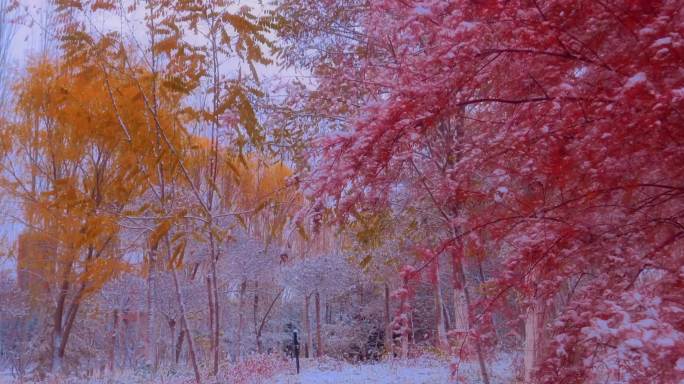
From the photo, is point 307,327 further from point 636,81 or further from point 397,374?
point 636,81

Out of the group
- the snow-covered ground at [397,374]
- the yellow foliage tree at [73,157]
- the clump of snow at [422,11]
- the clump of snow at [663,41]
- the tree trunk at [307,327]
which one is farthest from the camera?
the tree trunk at [307,327]

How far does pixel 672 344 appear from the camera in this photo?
1.91 metres

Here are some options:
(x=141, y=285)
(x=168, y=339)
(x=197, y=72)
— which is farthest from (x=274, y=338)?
(x=197, y=72)

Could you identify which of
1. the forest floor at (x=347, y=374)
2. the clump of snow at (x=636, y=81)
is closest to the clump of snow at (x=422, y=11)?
the clump of snow at (x=636, y=81)

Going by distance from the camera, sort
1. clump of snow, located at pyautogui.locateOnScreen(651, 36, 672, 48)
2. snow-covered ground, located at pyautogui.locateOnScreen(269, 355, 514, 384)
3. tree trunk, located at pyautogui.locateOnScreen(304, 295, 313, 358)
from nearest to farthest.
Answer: clump of snow, located at pyautogui.locateOnScreen(651, 36, 672, 48)
snow-covered ground, located at pyautogui.locateOnScreen(269, 355, 514, 384)
tree trunk, located at pyautogui.locateOnScreen(304, 295, 313, 358)

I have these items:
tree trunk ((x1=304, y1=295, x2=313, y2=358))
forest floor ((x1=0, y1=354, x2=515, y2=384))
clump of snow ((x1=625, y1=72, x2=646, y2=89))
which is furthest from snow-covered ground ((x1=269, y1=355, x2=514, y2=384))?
tree trunk ((x1=304, y1=295, x2=313, y2=358))

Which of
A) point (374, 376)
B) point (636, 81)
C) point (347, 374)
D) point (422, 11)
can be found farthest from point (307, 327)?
point (636, 81)

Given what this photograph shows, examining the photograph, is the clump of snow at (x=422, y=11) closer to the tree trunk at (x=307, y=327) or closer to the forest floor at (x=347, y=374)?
the forest floor at (x=347, y=374)

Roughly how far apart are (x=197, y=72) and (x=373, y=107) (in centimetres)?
322

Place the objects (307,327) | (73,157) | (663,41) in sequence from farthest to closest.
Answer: (307,327)
(73,157)
(663,41)

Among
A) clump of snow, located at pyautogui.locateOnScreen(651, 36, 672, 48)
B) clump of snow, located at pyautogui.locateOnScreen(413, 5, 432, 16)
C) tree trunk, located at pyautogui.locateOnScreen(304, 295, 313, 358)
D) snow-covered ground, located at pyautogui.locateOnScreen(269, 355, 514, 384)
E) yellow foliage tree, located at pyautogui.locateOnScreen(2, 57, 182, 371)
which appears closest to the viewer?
clump of snow, located at pyautogui.locateOnScreen(651, 36, 672, 48)

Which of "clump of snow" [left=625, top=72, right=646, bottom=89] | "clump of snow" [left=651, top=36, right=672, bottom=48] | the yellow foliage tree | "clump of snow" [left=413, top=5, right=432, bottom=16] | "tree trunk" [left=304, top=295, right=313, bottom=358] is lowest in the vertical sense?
"tree trunk" [left=304, top=295, right=313, bottom=358]

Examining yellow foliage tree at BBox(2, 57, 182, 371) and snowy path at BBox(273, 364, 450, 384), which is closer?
yellow foliage tree at BBox(2, 57, 182, 371)

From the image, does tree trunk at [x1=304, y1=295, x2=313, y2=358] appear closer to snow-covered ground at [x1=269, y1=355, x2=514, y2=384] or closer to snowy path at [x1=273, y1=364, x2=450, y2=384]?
snow-covered ground at [x1=269, y1=355, x2=514, y2=384]
